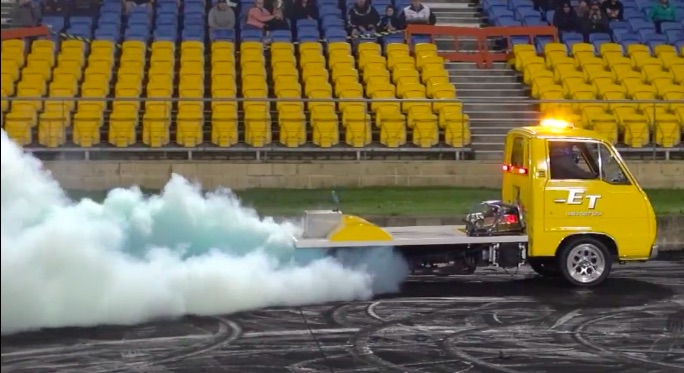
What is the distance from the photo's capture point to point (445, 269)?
13.6 metres

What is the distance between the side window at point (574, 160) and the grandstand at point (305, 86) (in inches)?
264

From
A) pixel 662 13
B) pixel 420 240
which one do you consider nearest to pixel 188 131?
pixel 420 240

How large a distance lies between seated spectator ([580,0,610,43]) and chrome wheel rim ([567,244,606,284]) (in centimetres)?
1516

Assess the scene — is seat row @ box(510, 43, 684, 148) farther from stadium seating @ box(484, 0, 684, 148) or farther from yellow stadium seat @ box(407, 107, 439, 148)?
yellow stadium seat @ box(407, 107, 439, 148)

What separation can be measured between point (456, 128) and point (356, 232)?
9.07 m

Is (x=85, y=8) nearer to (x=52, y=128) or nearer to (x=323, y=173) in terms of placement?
(x=52, y=128)

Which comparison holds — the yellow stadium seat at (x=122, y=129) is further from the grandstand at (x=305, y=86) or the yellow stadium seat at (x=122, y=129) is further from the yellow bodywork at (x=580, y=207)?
the yellow bodywork at (x=580, y=207)

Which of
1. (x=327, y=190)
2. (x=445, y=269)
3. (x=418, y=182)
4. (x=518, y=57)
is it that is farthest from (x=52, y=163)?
(x=518, y=57)

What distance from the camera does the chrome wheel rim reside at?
1379cm

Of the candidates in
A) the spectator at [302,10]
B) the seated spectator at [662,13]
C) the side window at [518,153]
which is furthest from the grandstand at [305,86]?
the side window at [518,153]

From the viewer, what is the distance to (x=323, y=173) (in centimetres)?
2058

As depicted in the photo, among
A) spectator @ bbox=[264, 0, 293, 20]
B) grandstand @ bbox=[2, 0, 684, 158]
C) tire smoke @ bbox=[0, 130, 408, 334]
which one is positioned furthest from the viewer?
spectator @ bbox=[264, 0, 293, 20]

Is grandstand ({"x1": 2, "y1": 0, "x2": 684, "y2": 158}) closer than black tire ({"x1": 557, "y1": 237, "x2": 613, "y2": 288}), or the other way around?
black tire ({"x1": 557, "y1": 237, "x2": 613, "y2": 288})

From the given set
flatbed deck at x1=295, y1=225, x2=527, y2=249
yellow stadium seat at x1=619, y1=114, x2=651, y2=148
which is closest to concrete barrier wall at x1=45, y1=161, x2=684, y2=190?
yellow stadium seat at x1=619, y1=114, x2=651, y2=148
